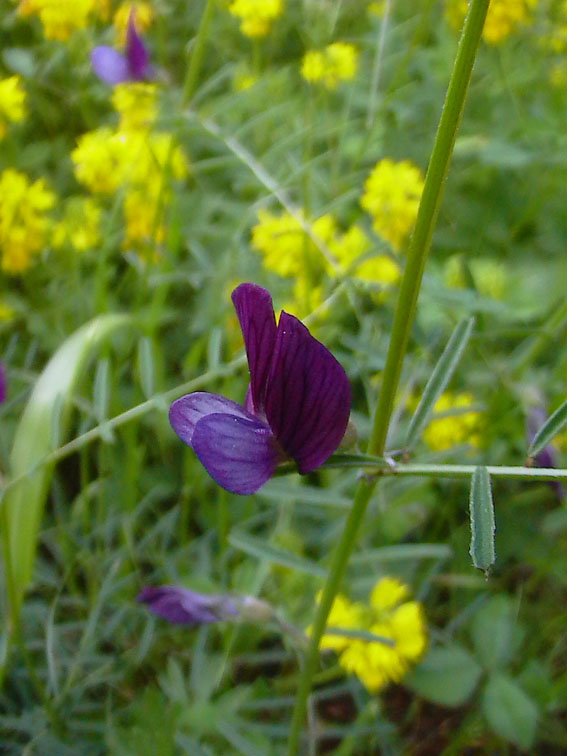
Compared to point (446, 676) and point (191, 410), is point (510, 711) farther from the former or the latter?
point (191, 410)

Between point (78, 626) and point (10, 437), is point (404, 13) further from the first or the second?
point (78, 626)

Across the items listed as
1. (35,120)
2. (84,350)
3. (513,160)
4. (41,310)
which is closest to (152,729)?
(84,350)

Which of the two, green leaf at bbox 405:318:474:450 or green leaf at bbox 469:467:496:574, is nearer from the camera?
green leaf at bbox 469:467:496:574

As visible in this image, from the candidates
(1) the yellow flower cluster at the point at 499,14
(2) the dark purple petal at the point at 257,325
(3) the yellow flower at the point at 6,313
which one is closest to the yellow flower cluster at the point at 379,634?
(2) the dark purple petal at the point at 257,325

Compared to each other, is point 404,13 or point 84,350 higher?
point 404,13

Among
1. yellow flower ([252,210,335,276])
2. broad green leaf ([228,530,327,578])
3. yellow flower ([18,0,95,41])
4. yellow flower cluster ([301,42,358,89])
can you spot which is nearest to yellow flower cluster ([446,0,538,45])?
yellow flower cluster ([301,42,358,89])

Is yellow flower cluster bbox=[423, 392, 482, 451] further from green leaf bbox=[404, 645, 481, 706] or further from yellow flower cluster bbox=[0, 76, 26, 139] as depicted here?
yellow flower cluster bbox=[0, 76, 26, 139]
